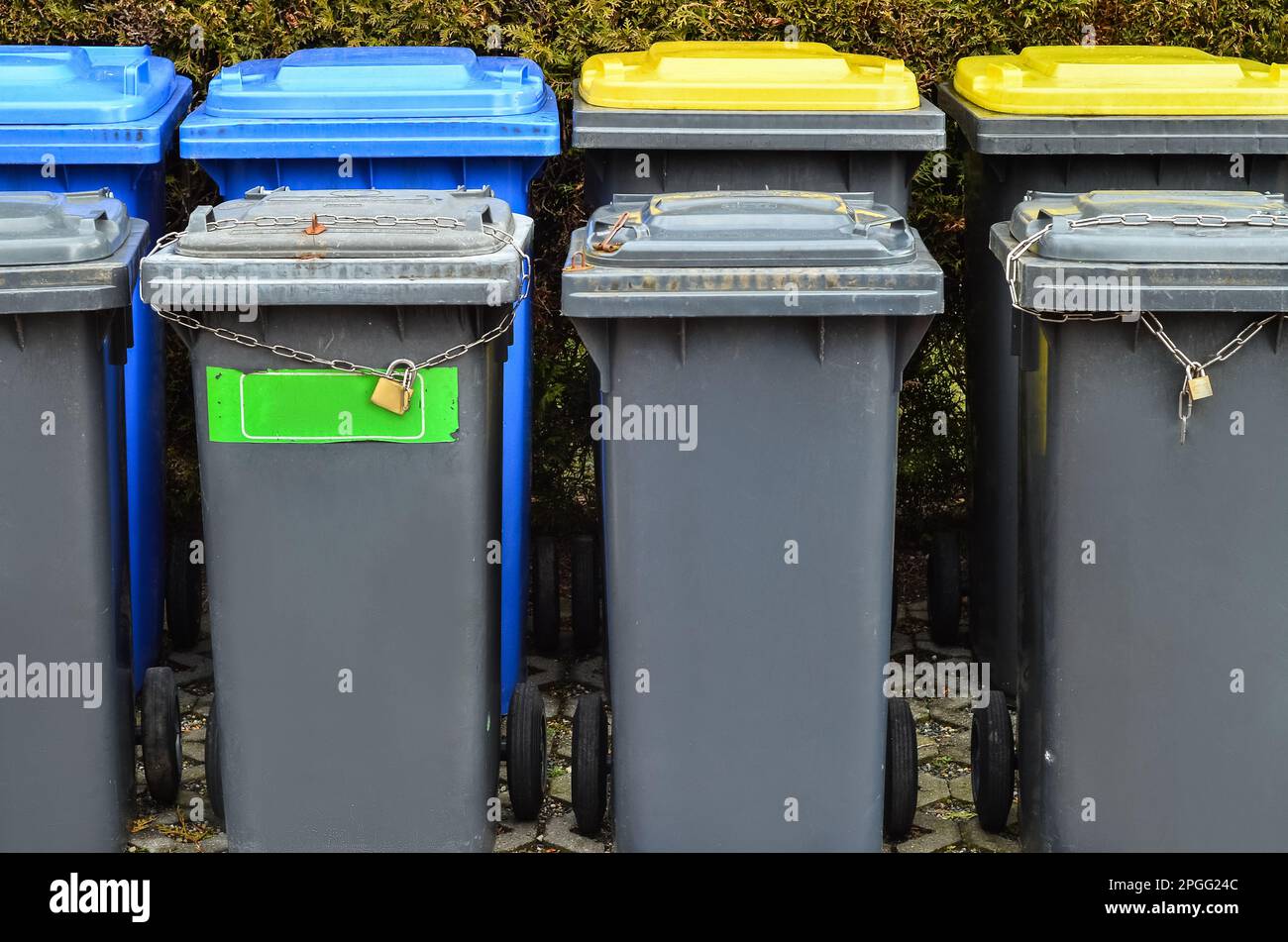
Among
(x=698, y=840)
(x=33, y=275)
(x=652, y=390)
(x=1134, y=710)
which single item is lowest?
(x=698, y=840)

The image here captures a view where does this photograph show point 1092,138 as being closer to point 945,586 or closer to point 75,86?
point 945,586

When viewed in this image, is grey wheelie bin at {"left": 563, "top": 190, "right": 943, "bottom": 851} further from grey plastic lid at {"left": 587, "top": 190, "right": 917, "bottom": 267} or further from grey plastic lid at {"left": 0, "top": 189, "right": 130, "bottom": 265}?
grey plastic lid at {"left": 0, "top": 189, "right": 130, "bottom": 265}

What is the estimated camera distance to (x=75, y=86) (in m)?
4.33

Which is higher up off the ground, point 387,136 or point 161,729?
point 387,136

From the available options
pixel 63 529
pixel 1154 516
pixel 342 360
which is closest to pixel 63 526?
pixel 63 529

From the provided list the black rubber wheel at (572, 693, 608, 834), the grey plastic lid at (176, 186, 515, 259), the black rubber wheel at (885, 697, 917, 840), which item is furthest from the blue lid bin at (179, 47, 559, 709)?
the black rubber wheel at (885, 697, 917, 840)

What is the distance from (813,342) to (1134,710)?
1.07m

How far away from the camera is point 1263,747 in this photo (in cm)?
364

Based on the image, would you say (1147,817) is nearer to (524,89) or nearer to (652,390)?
(652,390)

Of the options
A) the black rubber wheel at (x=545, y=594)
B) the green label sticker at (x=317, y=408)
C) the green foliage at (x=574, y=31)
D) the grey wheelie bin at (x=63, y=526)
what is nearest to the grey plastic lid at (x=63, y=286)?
the grey wheelie bin at (x=63, y=526)

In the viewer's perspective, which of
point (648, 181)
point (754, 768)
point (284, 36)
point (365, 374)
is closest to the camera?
point (365, 374)

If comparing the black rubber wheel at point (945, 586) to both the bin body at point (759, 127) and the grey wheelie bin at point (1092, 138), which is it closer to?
the grey wheelie bin at point (1092, 138)

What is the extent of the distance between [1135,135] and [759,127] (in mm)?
950

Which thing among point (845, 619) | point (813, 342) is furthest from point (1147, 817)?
point (813, 342)
